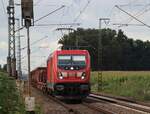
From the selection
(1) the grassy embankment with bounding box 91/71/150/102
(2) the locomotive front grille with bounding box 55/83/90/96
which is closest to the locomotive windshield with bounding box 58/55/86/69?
(2) the locomotive front grille with bounding box 55/83/90/96

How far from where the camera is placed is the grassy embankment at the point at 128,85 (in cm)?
4791

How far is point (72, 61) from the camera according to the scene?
118 ft

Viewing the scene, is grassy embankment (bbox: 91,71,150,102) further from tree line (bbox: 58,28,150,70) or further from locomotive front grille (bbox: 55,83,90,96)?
tree line (bbox: 58,28,150,70)

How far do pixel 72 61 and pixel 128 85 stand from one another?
75.3 ft

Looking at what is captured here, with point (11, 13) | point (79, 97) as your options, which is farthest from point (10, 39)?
point (79, 97)

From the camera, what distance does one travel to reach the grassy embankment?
1886 inches

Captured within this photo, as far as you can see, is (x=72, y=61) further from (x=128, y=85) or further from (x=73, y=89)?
(x=128, y=85)

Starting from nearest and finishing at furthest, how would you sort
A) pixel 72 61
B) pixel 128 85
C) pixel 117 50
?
pixel 72 61 → pixel 128 85 → pixel 117 50

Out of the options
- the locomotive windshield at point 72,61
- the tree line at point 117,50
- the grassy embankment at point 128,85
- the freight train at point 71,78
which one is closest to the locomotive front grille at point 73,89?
the freight train at point 71,78

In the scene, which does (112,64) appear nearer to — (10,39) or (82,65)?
(10,39)

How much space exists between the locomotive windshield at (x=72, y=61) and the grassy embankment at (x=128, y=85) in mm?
8031

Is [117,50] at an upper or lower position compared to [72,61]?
upper

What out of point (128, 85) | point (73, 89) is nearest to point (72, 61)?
point (73, 89)

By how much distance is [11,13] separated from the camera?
53219 mm
